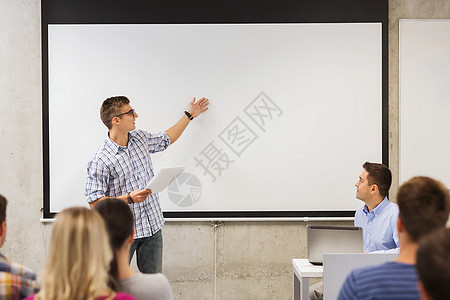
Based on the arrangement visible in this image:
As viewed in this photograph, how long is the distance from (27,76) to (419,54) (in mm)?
3358

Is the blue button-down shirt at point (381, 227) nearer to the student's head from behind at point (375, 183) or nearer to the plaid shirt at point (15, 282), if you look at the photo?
the student's head from behind at point (375, 183)

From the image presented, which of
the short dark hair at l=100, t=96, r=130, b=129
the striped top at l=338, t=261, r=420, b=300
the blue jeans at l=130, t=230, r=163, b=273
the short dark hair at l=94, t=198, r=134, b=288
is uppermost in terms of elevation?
the short dark hair at l=100, t=96, r=130, b=129

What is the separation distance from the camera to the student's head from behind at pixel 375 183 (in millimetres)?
3064

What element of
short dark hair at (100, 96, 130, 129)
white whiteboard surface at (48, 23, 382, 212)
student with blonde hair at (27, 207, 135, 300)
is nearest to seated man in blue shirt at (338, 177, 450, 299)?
student with blonde hair at (27, 207, 135, 300)

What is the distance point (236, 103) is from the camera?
4.00 m

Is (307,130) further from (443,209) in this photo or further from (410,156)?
(443,209)

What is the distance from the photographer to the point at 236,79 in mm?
3986

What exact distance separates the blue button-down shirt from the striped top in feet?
4.91

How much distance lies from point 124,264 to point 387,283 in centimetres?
91

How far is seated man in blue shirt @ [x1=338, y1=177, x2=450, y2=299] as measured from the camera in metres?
1.41

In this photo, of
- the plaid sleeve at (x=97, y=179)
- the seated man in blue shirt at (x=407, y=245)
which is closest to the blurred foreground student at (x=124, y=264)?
the seated man in blue shirt at (x=407, y=245)

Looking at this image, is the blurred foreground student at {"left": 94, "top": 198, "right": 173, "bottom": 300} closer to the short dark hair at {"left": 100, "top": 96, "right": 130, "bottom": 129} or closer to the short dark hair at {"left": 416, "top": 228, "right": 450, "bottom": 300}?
the short dark hair at {"left": 416, "top": 228, "right": 450, "bottom": 300}

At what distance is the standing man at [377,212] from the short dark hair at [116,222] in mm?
1789

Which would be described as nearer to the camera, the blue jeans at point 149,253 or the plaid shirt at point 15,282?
the plaid shirt at point 15,282
